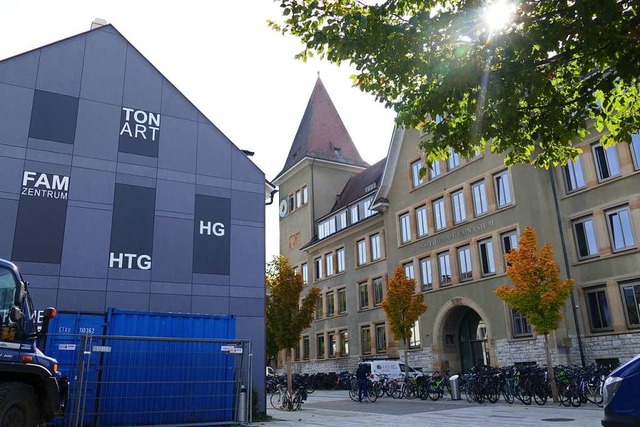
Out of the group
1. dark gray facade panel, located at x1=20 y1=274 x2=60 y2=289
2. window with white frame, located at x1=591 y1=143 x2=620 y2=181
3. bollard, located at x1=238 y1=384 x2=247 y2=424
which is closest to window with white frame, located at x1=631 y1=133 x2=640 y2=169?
window with white frame, located at x1=591 y1=143 x2=620 y2=181

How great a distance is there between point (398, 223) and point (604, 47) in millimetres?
29670

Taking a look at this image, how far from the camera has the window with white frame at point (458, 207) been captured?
106 feet

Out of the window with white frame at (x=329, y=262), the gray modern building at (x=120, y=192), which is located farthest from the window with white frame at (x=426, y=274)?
the gray modern building at (x=120, y=192)

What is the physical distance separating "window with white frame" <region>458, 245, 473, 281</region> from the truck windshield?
26256mm

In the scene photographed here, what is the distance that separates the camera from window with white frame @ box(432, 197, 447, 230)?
33.5 meters

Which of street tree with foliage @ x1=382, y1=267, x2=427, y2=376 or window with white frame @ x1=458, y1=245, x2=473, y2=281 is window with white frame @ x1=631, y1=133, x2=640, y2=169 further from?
street tree with foliage @ x1=382, y1=267, x2=427, y2=376

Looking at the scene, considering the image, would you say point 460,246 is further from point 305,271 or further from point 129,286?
point 129,286

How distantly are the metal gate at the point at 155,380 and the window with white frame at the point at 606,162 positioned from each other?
20.0 meters

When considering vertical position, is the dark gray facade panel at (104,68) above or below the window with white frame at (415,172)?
below

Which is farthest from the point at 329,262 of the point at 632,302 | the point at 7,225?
the point at 7,225

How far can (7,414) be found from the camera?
7371mm

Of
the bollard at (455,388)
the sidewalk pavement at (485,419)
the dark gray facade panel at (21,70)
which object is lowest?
the sidewalk pavement at (485,419)

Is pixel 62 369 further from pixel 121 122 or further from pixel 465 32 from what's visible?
pixel 465 32

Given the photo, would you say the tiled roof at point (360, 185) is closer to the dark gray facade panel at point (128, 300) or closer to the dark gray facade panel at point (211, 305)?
the dark gray facade panel at point (211, 305)
